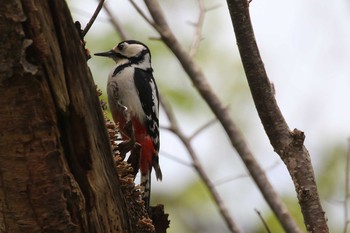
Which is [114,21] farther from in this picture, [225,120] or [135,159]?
[135,159]

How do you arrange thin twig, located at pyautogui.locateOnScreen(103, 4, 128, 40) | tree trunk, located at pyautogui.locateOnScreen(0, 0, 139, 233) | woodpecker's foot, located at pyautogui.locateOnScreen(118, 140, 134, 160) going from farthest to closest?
thin twig, located at pyautogui.locateOnScreen(103, 4, 128, 40) → woodpecker's foot, located at pyautogui.locateOnScreen(118, 140, 134, 160) → tree trunk, located at pyautogui.locateOnScreen(0, 0, 139, 233)

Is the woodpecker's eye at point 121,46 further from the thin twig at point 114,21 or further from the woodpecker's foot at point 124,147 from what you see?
the woodpecker's foot at point 124,147

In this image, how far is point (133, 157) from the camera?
325 centimetres

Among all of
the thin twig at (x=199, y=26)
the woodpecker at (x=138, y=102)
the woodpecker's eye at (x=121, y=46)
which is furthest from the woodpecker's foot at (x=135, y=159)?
the woodpecker's eye at (x=121, y=46)

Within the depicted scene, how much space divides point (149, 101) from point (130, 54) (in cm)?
54

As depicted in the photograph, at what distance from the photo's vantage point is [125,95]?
5504 mm

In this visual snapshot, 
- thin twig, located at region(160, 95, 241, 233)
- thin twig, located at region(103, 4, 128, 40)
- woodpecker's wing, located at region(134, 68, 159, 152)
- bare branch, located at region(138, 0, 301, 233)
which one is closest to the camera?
bare branch, located at region(138, 0, 301, 233)

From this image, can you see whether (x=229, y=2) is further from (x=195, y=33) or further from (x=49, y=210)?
(x=195, y=33)

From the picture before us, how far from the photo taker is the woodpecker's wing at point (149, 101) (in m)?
5.45

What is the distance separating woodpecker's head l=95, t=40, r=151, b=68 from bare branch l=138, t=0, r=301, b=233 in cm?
82

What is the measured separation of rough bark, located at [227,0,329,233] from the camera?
2.71 m

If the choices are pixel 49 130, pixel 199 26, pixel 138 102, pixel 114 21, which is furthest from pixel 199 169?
pixel 49 130

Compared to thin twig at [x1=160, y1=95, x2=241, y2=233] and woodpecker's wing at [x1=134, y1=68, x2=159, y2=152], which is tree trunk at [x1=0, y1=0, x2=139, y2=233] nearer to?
thin twig at [x1=160, y1=95, x2=241, y2=233]

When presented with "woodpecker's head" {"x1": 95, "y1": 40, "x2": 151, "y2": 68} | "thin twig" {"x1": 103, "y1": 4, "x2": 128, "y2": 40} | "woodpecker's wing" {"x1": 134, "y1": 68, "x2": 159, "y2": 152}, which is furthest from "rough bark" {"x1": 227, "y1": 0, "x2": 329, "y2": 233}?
"woodpecker's head" {"x1": 95, "y1": 40, "x2": 151, "y2": 68}
